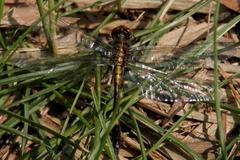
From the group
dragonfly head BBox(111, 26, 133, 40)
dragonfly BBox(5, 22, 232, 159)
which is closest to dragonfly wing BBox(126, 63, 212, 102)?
dragonfly BBox(5, 22, 232, 159)

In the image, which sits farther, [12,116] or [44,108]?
[44,108]

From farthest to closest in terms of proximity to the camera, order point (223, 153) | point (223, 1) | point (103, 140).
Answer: point (223, 1) < point (223, 153) < point (103, 140)

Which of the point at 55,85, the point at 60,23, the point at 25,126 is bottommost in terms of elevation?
the point at 25,126

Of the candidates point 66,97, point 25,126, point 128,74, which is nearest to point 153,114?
point 128,74

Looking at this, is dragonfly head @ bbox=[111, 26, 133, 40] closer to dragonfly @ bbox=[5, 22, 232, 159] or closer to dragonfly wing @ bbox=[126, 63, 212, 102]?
dragonfly @ bbox=[5, 22, 232, 159]

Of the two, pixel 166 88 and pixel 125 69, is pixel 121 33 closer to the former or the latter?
pixel 125 69

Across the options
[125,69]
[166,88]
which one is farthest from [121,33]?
[166,88]

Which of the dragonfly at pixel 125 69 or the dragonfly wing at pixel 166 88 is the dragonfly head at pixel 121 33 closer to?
the dragonfly at pixel 125 69

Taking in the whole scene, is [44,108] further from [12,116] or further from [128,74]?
[128,74]
